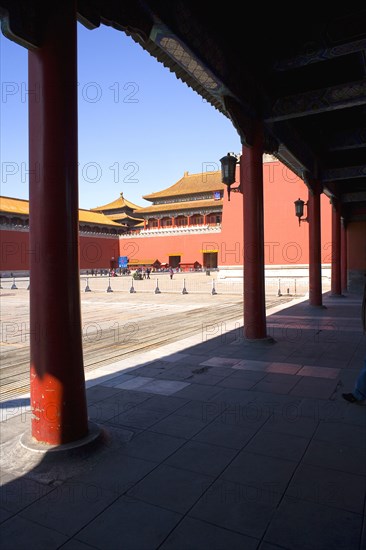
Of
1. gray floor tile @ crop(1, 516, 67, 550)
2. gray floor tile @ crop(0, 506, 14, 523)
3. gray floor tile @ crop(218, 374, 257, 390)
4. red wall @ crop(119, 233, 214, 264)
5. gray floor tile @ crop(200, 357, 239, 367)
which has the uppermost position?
red wall @ crop(119, 233, 214, 264)

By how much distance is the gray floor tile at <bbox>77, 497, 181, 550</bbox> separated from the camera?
181cm

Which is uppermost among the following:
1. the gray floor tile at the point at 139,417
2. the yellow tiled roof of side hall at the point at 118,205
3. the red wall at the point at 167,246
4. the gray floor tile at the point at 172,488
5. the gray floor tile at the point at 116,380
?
the yellow tiled roof of side hall at the point at 118,205

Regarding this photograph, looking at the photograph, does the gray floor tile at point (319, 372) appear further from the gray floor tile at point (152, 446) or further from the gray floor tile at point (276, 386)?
the gray floor tile at point (152, 446)

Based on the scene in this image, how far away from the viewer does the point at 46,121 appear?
106 inches

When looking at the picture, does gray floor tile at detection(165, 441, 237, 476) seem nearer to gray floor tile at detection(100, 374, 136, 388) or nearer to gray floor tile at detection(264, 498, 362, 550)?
gray floor tile at detection(264, 498, 362, 550)

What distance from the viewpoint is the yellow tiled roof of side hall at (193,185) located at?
45562 mm

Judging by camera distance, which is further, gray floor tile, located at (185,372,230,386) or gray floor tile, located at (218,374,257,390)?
gray floor tile, located at (185,372,230,386)

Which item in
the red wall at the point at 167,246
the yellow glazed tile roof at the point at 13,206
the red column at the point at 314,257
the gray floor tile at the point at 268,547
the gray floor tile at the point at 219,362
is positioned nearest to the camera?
the gray floor tile at the point at 268,547

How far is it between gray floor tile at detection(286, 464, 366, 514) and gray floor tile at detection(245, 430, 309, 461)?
0.18 metres

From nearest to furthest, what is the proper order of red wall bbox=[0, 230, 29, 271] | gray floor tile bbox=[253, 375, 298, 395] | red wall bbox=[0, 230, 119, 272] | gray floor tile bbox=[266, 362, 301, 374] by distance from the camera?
gray floor tile bbox=[253, 375, 298, 395]
gray floor tile bbox=[266, 362, 301, 374]
red wall bbox=[0, 230, 29, 271]
red wall bbox=[0, 230, 119, 272]

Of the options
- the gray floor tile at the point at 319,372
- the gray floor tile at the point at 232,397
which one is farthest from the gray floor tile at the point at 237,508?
the gray floor tile at the point at 319,372

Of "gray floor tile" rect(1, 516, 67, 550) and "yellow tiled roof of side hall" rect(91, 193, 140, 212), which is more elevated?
"yellow tiled roof of side hall" rect(91, 193, 140, 212)

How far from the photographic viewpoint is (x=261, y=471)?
7.93ft

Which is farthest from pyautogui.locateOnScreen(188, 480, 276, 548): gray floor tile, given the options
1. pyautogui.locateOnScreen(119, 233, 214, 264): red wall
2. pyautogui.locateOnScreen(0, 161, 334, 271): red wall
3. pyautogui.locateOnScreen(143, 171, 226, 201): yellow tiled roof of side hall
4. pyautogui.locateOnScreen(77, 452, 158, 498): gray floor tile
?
pyautogui.locateOnScreen(143, 171, 226, 201): yellow tiled roof of side hall
